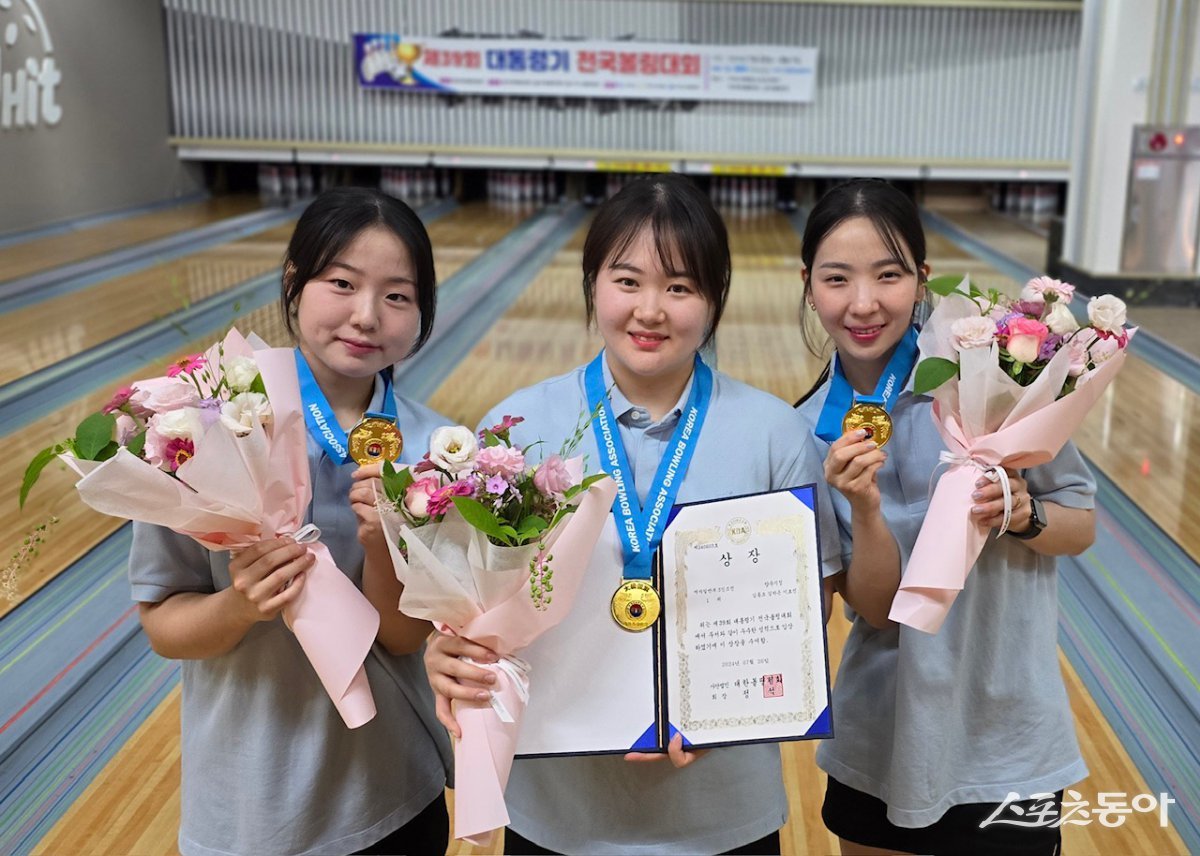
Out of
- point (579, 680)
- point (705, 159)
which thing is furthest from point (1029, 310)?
point (705, 159)

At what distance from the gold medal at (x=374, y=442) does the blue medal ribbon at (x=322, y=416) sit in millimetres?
26

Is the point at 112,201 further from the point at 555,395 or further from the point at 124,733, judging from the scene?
the point at 555,395

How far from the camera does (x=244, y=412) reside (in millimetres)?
1104

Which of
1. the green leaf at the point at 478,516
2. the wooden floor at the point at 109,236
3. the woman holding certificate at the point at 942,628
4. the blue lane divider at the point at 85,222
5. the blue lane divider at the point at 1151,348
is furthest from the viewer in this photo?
the blue lane divider at the point at 85,222

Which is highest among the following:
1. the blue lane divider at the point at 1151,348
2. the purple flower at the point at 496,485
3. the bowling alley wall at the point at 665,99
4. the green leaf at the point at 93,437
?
the bowling alley wall at the point at 665,99

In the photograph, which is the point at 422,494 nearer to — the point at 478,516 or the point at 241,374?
the point at 478,516

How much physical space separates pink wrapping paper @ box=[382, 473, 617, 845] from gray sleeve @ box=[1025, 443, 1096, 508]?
1.93 feet

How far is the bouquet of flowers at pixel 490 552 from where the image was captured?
105 centimetres

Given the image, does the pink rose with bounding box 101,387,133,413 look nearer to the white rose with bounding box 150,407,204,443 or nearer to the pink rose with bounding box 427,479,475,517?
the white rose with bounding box 150,407,204,443

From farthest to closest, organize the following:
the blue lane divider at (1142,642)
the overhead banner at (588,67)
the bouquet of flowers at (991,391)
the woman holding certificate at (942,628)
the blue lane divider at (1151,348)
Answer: the overhead banner at (588,67) → the blue lane divider at (1151,348) → the blue lane divider at (1142,642) → the woman holding certificate at (942,628) → the bouquet of flowers at (991,391)

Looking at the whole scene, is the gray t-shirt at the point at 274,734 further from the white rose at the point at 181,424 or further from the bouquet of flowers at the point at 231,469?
the white rose at the point at 181,424

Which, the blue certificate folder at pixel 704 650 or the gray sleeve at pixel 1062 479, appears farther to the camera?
the gray sleeve at pixel 1062 479

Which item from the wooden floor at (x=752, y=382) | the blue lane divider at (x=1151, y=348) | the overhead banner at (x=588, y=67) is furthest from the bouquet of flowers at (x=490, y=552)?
the overhead banner at (x=588, y=67)

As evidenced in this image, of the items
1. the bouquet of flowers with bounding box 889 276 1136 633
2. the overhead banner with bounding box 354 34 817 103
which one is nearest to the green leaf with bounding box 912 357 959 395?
the bouquet of flowers with bounding box 889 276 1136 633
